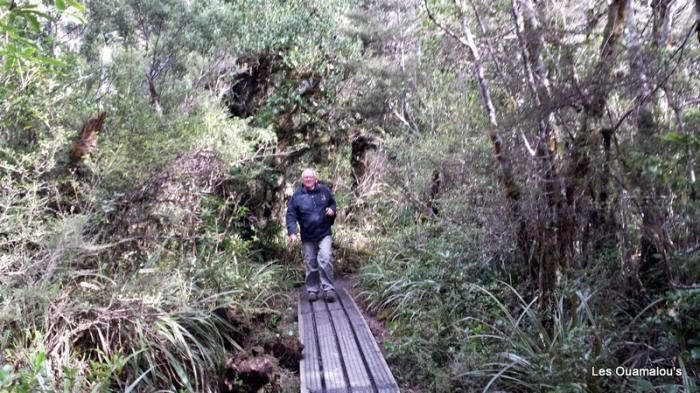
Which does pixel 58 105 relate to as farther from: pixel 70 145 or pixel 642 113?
pixel 642 113

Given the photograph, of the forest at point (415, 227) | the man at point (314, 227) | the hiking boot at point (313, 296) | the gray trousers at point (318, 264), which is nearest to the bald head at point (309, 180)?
the man at point (314, 227)

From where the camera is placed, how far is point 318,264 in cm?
733

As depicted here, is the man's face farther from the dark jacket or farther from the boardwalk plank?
the boardwalk plank

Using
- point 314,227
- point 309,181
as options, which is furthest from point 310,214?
point 309,181

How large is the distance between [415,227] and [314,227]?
2.49 m

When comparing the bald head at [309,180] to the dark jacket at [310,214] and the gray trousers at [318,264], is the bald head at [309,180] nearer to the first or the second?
the dark jacket at [310,214]

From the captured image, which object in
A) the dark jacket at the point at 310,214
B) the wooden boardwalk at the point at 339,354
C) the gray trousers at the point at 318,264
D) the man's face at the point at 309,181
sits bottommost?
the wooden boardwalk at the point at 339,354

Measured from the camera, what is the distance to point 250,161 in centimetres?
843

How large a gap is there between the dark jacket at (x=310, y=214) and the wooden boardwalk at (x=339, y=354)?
3.22ft

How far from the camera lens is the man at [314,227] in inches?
285

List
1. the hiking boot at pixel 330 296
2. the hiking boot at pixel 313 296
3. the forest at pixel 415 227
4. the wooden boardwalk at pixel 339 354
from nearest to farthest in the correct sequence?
the forest at pixel 415 227, the wooden boardwalk at pixel 339 354, the hiking boot at pixel 330 296, the hiking boot at pixel 313 296

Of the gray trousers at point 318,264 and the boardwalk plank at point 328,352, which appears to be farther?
the gray trousers at point 318,264

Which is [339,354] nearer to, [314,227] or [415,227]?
[314,227]

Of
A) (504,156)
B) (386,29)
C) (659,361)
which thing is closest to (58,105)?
(504,156)
